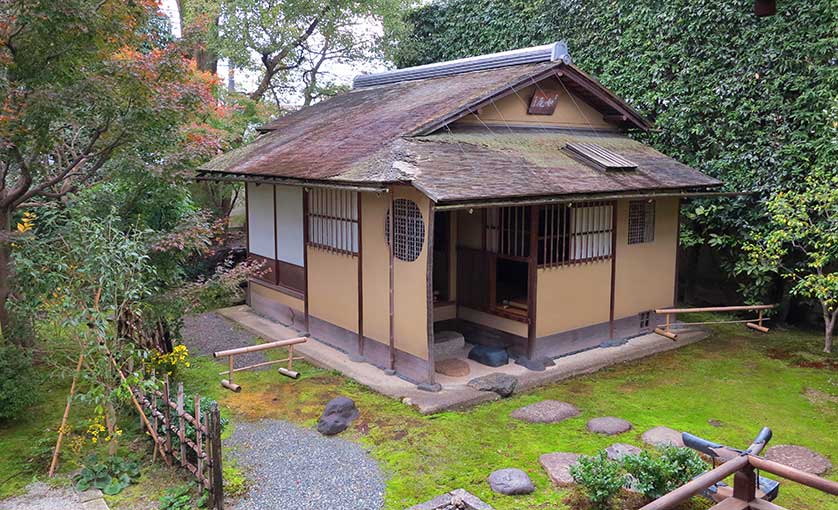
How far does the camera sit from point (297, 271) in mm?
12047

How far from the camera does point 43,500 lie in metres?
5.99

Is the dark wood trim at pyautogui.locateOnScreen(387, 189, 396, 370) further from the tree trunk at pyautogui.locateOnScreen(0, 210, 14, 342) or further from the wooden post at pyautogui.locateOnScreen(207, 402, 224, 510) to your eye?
the tree trunk at pyautogui.locateOnScreen(0, 210, 14, 342)

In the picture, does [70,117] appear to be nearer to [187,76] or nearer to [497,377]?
[187,76]

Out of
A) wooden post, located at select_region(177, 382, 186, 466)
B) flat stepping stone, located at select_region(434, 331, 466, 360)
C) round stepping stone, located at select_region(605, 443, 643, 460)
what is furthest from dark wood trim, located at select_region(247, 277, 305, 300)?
round stepping stone, located at select_region(605, 443, 643, 460)

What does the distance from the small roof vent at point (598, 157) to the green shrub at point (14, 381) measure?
860cm

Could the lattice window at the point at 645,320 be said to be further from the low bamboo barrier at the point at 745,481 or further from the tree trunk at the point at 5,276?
the tree trunk at the point at 5,276

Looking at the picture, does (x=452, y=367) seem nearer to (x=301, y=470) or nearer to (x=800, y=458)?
(x=301, y=470)

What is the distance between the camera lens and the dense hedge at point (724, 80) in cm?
1142

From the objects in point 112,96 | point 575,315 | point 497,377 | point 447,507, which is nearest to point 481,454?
point 447,507

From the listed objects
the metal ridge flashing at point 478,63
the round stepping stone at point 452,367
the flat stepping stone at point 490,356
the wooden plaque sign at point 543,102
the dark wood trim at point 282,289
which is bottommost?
the round stepping stone at point 452,367

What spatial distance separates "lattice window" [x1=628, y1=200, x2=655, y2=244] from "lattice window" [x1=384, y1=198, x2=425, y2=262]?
4601 millimetres

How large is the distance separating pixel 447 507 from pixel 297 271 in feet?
22.9

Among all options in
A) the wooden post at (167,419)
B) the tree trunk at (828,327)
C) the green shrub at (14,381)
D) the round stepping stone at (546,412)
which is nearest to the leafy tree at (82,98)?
the green shrub at (14,381)

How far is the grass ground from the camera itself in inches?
258
